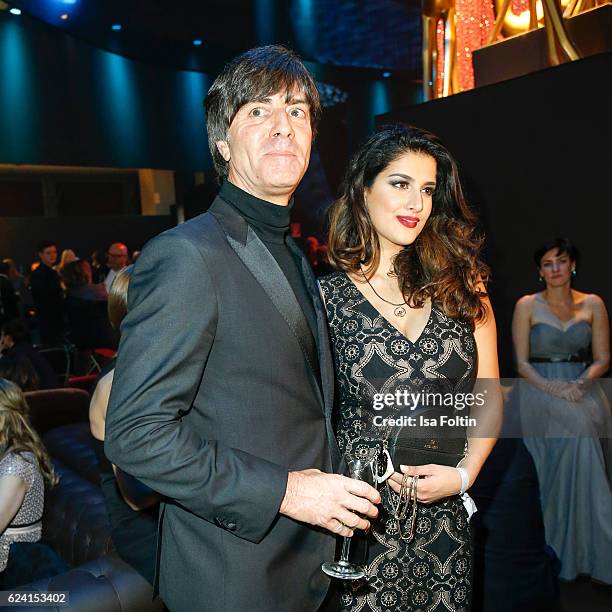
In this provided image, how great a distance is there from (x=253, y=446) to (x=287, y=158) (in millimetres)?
555

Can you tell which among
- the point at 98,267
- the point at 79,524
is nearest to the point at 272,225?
the point at 79,524

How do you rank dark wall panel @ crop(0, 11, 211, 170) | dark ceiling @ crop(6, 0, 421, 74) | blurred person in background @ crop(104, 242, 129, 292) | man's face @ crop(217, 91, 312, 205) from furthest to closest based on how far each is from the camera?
1. dark wall panel @ crop(0, 11, 211, 170)
2. dark ceiling @ crop(6, 0, 421, 74)
3. blurred person in background @ crop(104, 242, 129, 292)
4. man's face @ crop(217, 91, 312, 205)

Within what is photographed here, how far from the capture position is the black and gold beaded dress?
1799mm

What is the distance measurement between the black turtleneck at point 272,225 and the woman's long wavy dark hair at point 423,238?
0.68 metres

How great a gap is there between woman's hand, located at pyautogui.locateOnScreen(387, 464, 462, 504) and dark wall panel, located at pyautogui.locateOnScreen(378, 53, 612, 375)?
6.59 ft

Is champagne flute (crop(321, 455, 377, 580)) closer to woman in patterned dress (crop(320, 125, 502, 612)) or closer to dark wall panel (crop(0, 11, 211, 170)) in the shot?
woman in patterned dress (crop(320, 125, 502, 612))

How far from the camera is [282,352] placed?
3.97ft

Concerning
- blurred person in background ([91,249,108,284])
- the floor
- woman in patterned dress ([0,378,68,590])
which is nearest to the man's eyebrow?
woman in patterned dress ([0,378,68,590])

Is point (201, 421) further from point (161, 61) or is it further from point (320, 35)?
point (161, 61)

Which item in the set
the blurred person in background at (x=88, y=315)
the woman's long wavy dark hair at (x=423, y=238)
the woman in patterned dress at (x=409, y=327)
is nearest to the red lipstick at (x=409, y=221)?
the woman in patterned dress at (x=409, y=327)

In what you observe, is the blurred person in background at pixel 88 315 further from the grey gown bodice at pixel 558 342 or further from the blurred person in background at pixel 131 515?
the blurred person in background at pixel 131 515

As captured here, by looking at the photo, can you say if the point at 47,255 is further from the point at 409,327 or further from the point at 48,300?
the point at 409,327

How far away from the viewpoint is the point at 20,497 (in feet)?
8.43

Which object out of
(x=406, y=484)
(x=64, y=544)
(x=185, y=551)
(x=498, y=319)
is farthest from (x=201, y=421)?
(x=498, y=319)
